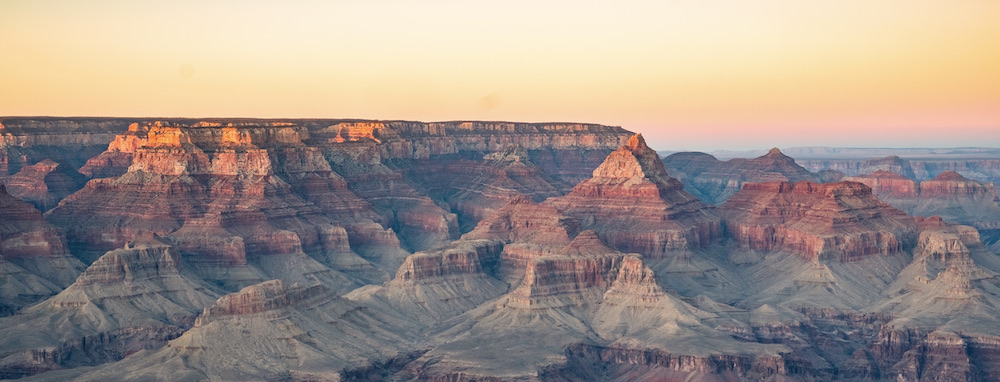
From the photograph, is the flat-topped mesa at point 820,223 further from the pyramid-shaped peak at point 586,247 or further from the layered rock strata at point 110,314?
the layered rock strata at point 110,314

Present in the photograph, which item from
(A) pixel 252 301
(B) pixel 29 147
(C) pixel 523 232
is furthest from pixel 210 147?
(A) pixel 252 301

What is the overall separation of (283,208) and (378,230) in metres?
11.8

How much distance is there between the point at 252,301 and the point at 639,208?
56502 mm

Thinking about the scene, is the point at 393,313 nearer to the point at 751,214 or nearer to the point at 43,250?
the point at 43,250

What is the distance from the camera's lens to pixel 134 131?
195m

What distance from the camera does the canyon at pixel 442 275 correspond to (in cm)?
11519

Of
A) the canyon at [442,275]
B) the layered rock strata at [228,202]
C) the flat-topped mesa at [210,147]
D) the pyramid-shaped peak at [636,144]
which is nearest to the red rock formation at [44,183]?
the canyon at [442,275]

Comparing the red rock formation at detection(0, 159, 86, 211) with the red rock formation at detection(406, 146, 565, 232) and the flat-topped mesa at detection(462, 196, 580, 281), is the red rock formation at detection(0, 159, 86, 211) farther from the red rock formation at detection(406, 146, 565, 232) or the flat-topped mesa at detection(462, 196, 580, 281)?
the flat-topped mesa at detection(462, 196, 580, 281)

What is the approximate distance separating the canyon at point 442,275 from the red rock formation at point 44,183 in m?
0.28

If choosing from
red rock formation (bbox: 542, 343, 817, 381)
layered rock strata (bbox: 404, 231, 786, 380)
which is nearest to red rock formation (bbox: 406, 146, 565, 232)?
layered rock strata (bbox: 404, 231, 786, 380)

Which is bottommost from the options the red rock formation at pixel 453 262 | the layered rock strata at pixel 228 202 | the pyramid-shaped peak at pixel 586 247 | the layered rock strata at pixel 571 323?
the layered rock strata at pixel 571 323

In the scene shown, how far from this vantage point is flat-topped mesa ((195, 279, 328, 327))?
375 ft

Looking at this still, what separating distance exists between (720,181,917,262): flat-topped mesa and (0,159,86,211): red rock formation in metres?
74.3

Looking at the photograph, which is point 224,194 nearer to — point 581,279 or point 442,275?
point 442,275
